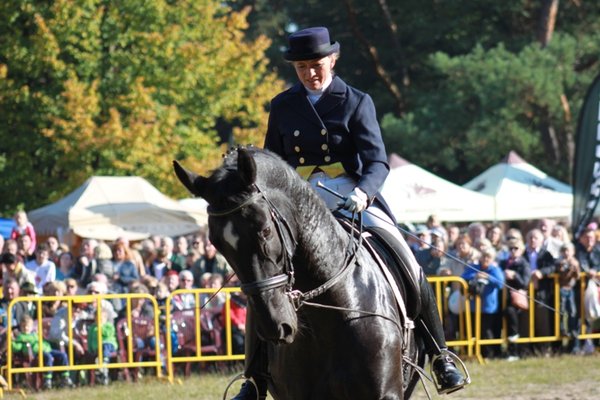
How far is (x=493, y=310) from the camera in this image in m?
16.8

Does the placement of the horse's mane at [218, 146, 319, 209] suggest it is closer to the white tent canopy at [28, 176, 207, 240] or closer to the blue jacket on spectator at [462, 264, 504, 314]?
the blue jacket on spectator at [462, 264, 504, 314]

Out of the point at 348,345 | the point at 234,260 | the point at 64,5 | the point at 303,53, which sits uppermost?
the point at 64,5

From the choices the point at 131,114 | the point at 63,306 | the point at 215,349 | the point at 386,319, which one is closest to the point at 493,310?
the point at 215,349

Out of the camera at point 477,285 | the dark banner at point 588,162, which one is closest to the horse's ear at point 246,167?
the camera at point 477,285

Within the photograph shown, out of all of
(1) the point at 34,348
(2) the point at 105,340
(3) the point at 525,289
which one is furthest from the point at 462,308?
(1) the point at 34,348

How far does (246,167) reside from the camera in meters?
6.00

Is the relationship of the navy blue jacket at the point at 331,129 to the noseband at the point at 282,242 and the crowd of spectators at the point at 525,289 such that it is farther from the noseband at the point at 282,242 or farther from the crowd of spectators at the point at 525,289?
the crowd of spectators at the point at 525,289

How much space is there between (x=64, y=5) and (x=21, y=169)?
162 inches

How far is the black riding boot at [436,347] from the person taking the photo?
310 inches

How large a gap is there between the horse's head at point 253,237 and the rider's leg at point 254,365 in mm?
1109

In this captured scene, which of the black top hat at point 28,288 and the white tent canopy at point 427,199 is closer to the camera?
the black top hat at point 28,288

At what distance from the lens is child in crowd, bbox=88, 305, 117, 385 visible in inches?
596

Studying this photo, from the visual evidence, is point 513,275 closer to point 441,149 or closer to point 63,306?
point 63,306

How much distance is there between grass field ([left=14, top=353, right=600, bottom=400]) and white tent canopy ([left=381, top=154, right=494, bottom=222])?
7396mm
